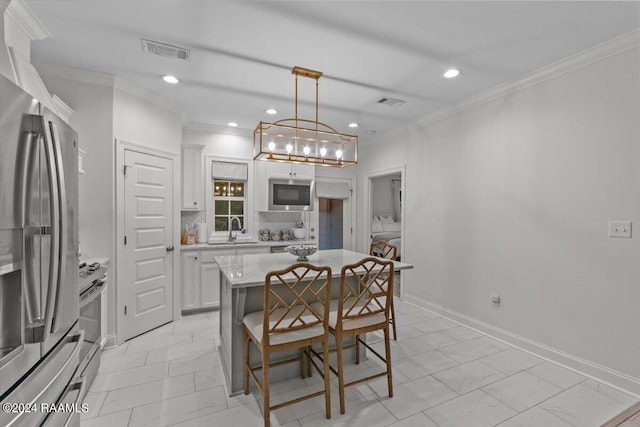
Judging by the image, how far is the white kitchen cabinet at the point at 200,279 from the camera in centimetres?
395

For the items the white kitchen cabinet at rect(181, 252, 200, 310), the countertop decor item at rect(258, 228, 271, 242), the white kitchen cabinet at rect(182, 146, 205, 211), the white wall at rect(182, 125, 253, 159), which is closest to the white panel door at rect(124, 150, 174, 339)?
the white kitchen cabinet at rect(181, 252, 200, 310)

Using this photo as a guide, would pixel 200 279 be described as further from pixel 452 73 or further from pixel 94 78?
pixel 452 73

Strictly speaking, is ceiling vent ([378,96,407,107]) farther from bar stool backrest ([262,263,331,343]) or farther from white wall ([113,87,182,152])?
white wall ([113,87,182,152])

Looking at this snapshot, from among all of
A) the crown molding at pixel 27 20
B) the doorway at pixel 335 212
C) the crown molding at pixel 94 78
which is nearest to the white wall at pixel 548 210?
the doorway at pixel 335 212

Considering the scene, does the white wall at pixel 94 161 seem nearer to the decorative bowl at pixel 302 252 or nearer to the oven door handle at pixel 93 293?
the oven door handle at pixel 93 293

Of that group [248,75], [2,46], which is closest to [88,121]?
[2,46]

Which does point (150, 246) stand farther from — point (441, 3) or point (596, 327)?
point (596, 327)

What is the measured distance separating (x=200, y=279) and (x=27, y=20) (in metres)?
3.02

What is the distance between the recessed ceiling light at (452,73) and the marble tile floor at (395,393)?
106 inches

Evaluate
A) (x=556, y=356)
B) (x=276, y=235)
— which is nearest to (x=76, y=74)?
(x=276, y=235)

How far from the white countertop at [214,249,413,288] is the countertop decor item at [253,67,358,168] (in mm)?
936

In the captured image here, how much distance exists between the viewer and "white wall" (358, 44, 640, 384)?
2.28m

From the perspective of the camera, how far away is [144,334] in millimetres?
3305

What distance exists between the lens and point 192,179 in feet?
14.5
